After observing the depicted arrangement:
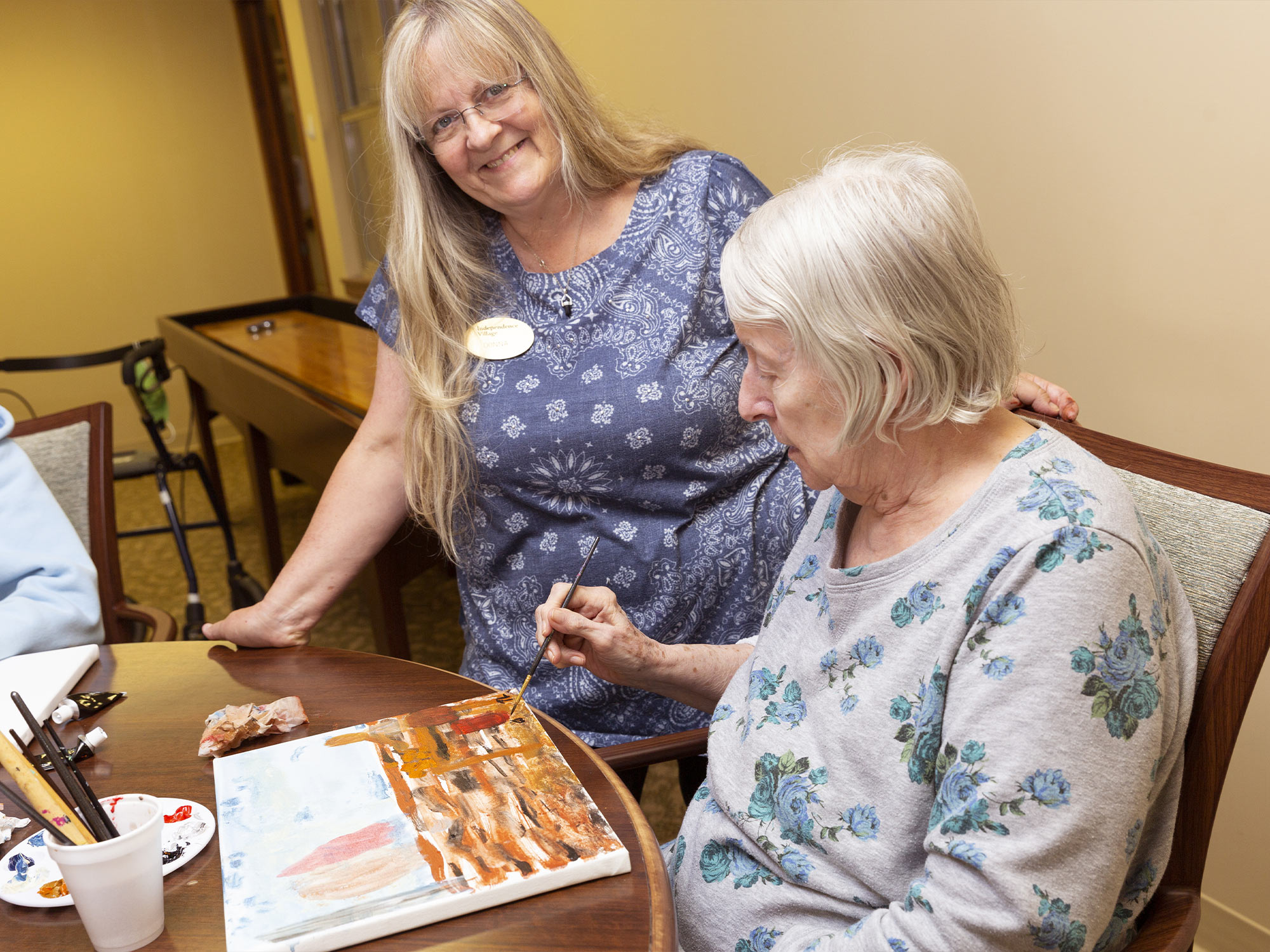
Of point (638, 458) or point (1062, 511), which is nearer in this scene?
point (1062, 511)

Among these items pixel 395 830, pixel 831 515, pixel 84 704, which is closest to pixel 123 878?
pixel 395 830

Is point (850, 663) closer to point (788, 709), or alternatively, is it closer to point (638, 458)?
point (788, 709)

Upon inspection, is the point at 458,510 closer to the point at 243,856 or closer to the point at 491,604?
the point at 491,604

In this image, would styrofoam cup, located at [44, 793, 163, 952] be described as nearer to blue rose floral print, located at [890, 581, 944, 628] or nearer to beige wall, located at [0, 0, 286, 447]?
blue rose floral print, located at [890, 581, 944, 628]

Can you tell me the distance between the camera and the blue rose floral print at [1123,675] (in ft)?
2.42

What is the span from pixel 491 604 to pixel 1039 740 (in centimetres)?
98

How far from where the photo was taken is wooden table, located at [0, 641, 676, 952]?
777 mm

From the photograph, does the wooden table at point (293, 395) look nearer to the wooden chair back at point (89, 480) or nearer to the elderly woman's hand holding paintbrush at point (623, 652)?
the wooden chair back at point (89, 480)

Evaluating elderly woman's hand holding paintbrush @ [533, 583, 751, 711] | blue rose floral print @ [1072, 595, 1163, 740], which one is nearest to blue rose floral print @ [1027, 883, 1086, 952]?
blue rose floral print @ [1072, 595, 1163, 740]

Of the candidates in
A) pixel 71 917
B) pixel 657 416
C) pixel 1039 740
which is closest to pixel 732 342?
pixel 657 416

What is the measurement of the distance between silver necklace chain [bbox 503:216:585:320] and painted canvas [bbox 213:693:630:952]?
0.64 m

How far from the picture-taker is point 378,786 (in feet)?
3.07

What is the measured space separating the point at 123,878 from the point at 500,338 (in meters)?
0.91

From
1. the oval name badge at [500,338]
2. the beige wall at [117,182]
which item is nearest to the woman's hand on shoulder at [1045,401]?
the oval name badge at [500,338]
